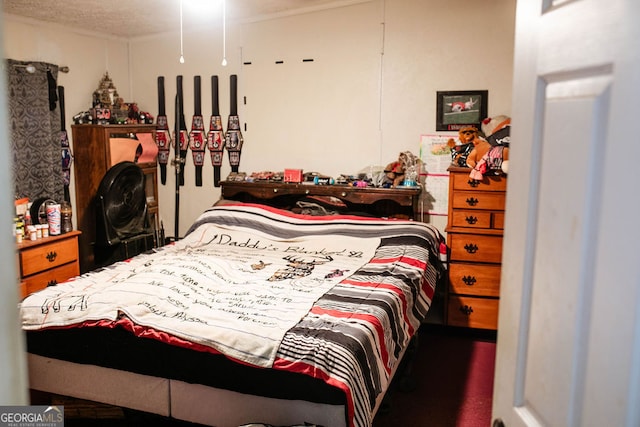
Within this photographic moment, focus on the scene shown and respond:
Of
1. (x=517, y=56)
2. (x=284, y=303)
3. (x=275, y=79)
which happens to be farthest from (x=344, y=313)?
(x=275, y=79)

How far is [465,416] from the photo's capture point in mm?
2916

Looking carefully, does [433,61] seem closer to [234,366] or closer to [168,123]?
[168,123]

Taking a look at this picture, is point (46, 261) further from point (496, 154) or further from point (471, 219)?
point (496, 154)

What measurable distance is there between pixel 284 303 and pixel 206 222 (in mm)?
1730

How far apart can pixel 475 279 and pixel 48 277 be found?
2878mm

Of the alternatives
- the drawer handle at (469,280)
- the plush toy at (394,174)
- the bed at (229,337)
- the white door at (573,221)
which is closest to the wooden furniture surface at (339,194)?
the plush toy at (394,174)

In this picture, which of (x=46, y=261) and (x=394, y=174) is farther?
(x=394, y=174)

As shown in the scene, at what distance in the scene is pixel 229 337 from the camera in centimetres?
220

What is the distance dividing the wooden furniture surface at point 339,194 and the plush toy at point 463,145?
37cm

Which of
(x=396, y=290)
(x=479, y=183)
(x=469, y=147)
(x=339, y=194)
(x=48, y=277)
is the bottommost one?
(x=48, y=277)

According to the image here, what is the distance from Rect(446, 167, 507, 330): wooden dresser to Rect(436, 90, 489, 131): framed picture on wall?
A: 542 mm

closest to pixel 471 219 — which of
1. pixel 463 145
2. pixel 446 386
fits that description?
pixel 463 145

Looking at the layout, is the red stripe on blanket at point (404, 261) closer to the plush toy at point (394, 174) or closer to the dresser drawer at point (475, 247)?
the dresser drawer at point (475, 247)

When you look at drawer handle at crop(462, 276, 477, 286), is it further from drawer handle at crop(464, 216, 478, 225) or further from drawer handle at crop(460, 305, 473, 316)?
drawer handle at crop(464, 216, 478, 225)
